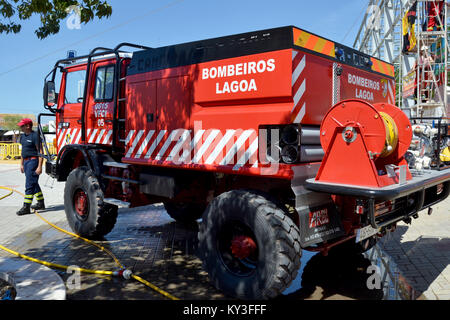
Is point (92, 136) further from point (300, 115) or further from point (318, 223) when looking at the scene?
point (318, 223)

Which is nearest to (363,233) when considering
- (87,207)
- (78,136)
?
(87,207)

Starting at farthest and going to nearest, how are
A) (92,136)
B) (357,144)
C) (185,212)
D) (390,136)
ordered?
(185,212)
(92,136)
(390,136)
(357,144)

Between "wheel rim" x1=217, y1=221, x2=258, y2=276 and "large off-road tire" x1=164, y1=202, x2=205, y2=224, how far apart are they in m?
3.20

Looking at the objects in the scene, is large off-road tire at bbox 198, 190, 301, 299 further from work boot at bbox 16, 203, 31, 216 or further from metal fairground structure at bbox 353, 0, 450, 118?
metal fairground structure at bbox 353, 0, 450, 118

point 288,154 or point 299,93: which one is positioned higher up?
point 299,93

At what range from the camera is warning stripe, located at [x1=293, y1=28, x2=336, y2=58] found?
→ 3674 mm

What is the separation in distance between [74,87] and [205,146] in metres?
3.74

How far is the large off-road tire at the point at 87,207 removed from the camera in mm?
5723

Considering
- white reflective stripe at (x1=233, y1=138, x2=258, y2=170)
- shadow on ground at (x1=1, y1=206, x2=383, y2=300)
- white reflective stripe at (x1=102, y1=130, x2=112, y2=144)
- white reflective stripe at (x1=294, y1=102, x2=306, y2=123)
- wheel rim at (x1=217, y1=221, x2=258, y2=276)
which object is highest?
white reflective stripe at (x1=294, y1=102, x2=306, y2=123)

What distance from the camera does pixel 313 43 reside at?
3879 mm

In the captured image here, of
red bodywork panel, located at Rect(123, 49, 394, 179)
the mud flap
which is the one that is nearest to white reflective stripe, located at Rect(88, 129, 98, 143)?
red bodywork panel, located at Rect(123, 49, 394, 179)

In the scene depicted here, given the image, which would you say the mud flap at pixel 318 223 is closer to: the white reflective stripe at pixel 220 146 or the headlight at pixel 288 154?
the headlight at pixel 288 154
